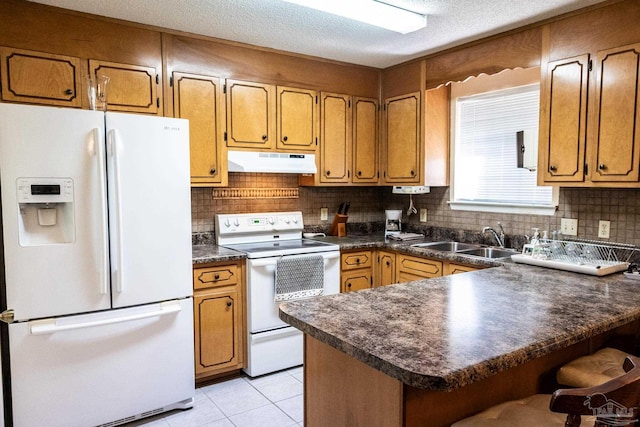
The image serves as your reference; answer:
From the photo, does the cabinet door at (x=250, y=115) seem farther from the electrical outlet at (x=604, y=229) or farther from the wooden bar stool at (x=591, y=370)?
the wooden bar stool at (x=591, y=370)

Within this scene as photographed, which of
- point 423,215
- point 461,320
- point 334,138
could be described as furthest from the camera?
point 423,215

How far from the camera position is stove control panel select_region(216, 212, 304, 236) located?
11.4 feet

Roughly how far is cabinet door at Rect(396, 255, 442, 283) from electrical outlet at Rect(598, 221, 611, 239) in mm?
1021

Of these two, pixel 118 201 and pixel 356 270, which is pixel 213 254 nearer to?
pixel 118 201

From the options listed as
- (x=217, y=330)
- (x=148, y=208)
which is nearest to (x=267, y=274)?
(x=217, y=330)

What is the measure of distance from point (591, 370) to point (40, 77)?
314cm

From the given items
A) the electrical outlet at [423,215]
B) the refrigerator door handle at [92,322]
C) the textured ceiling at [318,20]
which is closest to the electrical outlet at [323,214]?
the electrical outlet at [423,215]

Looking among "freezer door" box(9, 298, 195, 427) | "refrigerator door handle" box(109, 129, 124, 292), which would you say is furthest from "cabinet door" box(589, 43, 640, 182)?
"refrigerator door handle" box(109, 129, 124, 292)

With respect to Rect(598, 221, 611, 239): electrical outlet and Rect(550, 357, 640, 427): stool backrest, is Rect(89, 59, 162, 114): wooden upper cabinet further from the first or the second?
Rect(598, 221, 611, 239): electrical outlet

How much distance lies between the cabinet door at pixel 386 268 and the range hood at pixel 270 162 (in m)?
0.92

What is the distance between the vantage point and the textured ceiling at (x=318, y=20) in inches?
100

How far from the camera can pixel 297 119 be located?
358cm

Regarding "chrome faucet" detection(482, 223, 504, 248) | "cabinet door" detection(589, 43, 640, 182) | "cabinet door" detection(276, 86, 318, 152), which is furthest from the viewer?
"cabinet door" detection(276, 86, 318, 152)

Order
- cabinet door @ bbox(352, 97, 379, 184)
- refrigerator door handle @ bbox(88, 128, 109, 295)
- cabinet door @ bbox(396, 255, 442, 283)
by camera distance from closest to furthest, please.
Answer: refrigerator door handle @ bbox(88, 128, 109, 295), cabinet door @ bbox(396, 255, 442, 283), cabinet door @ bbox(352, 97, 379, 184)
